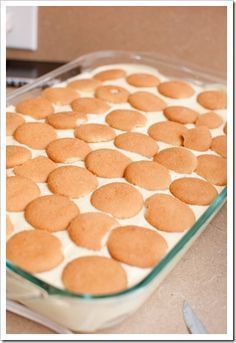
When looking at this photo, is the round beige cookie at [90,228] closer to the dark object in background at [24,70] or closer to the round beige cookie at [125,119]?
→ the round beige cookie at [125,119]

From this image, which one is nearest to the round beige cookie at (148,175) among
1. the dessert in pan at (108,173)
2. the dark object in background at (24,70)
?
the dessert in pan at (108,173)

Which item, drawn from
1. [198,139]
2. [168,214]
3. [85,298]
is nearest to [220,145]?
[198,139]

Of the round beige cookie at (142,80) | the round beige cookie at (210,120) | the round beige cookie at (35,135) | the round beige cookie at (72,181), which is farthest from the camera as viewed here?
the round beige cookie at (142,80)

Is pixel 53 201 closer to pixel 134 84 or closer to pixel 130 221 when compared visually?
pixel 130 221

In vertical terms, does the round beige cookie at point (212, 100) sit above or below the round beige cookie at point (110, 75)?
below

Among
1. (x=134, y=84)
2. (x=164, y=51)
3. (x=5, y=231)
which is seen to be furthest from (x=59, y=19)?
(x=5, y=231)

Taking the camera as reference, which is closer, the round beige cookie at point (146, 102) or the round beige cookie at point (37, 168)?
the round beige cookie at point (37, 168)

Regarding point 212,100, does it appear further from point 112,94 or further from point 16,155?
point 16,155
